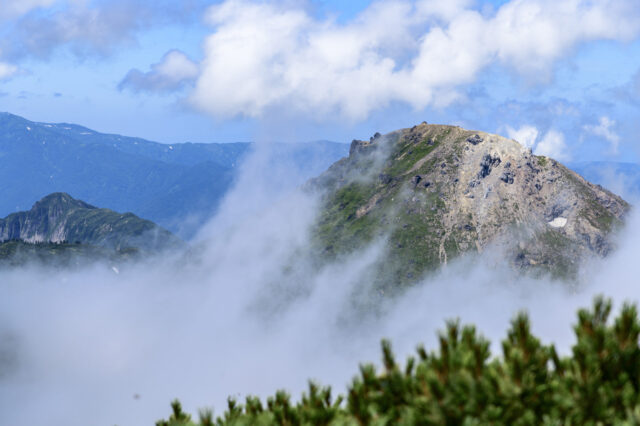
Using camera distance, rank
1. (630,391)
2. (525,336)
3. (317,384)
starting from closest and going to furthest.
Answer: (630,391) → (525,336) → (317,384)

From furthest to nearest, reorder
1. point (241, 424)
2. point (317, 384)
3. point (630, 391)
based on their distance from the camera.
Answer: point (317, 384), point (241, 424), point (630, 391)

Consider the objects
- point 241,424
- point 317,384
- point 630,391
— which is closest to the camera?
point 630,391

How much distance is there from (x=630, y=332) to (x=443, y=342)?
336 inches

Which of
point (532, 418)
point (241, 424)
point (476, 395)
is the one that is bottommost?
point (532, 418)

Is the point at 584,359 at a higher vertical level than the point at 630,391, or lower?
higher

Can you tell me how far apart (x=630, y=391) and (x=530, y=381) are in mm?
4199

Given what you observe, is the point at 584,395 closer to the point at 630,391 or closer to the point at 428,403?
the point at 630,391

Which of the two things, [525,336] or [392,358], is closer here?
[525,336]

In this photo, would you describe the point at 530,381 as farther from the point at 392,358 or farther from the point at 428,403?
the point at 392,358

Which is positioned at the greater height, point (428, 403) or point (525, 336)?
point (525, 336)

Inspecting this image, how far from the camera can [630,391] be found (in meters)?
25.1

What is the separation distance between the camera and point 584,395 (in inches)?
1005

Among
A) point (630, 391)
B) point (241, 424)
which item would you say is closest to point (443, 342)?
point (630, 391)

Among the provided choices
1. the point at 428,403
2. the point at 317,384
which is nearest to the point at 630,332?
the point at 428,403
